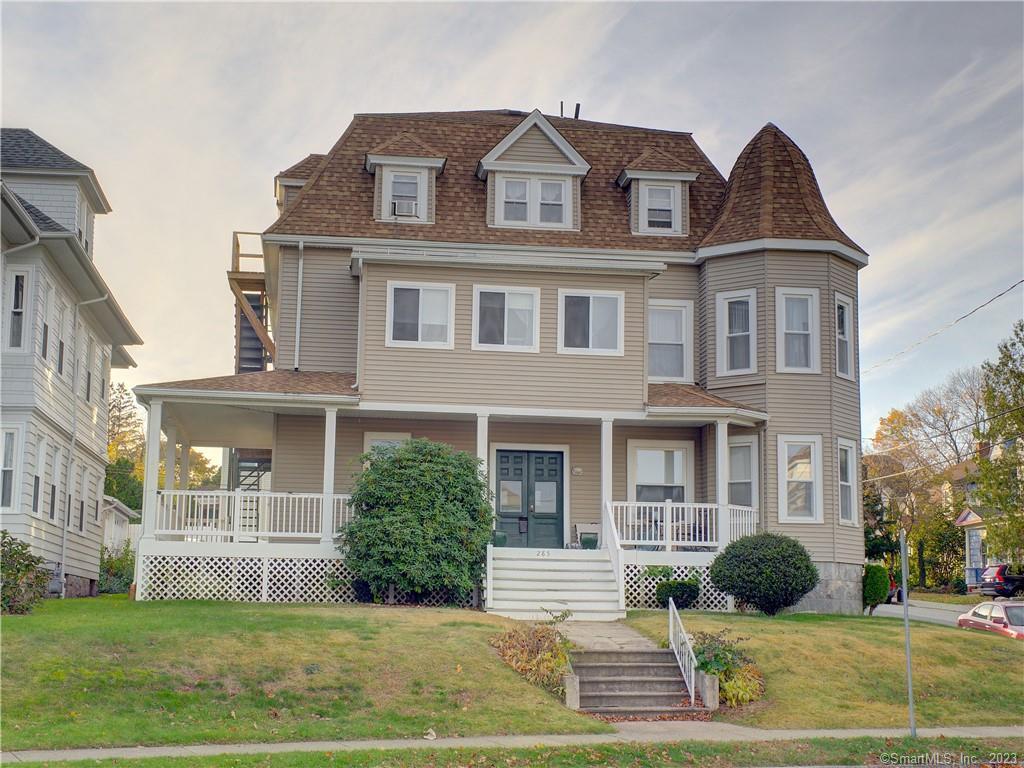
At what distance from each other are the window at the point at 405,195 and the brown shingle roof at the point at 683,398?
6508mm

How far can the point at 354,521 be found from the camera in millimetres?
20922

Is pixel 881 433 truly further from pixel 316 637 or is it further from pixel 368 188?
pixel 316 637

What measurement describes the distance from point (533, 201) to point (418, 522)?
934cm

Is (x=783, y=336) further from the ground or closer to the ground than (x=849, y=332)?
closer to the ground

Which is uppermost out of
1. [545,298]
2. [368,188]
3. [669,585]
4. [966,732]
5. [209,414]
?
[368,188]

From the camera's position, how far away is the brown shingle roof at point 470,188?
2597 cm

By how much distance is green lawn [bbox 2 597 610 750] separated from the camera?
505 inches

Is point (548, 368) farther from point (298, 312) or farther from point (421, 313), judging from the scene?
point (298, 312)

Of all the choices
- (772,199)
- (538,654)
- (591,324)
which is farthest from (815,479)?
(538,654)

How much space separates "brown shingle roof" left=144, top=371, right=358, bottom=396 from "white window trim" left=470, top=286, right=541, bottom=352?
2671 mm

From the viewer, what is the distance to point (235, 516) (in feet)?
71.9

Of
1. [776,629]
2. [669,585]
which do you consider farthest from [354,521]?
[776,629]

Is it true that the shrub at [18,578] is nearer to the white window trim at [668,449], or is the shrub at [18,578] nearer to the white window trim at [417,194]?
the white window trim at [417,194]

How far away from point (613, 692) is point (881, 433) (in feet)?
161
